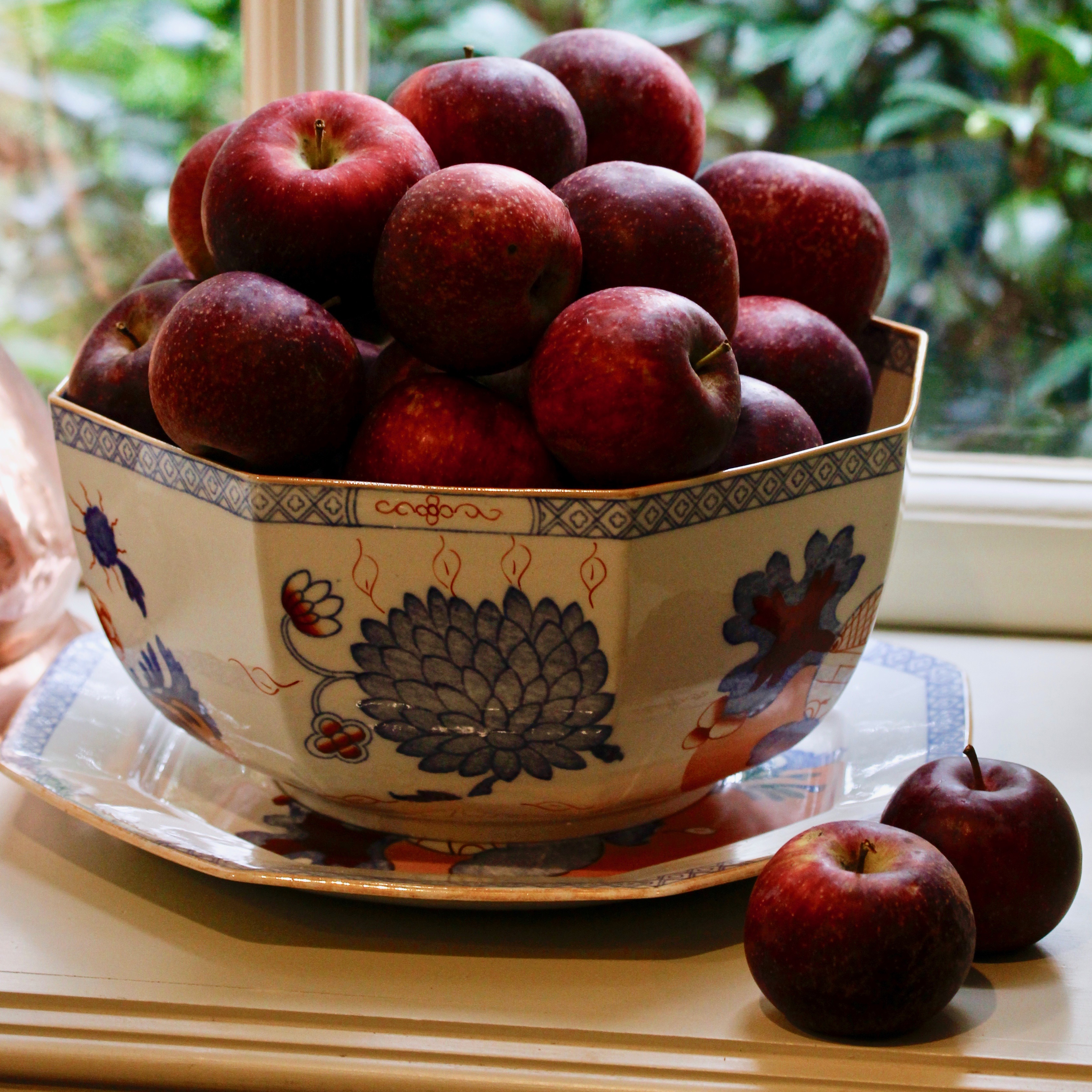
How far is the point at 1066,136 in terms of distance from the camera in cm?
107

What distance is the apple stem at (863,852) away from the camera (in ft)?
1.73

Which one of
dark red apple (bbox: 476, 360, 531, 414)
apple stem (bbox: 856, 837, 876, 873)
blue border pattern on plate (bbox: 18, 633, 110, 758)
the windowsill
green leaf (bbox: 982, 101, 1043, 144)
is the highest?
dark red apple (bbox: 476, 360, 531, 414)

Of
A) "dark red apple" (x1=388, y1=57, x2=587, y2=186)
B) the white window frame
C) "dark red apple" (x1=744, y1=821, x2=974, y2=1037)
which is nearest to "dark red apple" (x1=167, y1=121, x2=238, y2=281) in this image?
"dark red apple" (x1=388, y1=57, x2=587, y2=186)

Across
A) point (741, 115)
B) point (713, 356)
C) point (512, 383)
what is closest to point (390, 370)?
point (512, 383)

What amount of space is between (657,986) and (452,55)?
2.76 feet

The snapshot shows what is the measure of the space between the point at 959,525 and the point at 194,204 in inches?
26.3

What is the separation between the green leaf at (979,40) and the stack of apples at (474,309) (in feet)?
1.47

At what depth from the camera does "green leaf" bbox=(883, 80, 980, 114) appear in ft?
3.50

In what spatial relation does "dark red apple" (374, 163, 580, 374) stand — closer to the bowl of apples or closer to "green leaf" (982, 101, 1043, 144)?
the bowl of apples

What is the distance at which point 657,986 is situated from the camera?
1.84ft

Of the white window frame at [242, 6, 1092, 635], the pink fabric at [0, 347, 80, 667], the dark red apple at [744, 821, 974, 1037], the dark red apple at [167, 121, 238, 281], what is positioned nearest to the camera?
the dark red apple at [744, 821, 974, 1037]

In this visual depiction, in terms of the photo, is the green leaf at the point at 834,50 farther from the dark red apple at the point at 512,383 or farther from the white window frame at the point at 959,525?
the dark red apple at the point at 512,383

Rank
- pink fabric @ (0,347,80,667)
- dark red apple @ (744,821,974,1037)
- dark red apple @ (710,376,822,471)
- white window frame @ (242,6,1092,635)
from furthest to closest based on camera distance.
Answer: white window frame @ (242,6,1092,635)
pink fabric @ (0,347,80,667)
dark red apple @ (710,376,822,471)
dark red apple @ (744,821,974,1037)

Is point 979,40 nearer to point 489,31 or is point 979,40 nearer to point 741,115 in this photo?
point 741,115
